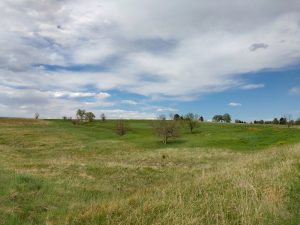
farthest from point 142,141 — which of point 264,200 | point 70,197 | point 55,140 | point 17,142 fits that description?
point 264,200

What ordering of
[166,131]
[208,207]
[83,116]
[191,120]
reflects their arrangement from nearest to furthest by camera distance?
[208,207] < [166,131] < [191,120] < [83,116]

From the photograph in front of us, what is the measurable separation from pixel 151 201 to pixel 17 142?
62993 mm

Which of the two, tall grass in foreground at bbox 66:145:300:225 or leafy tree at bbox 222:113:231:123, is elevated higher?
leafy tree at bbox 222:113:231:123

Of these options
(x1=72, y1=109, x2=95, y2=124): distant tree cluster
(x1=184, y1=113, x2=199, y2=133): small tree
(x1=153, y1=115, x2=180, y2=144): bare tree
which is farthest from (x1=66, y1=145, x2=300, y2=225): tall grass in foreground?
(x1=72, y1=109, x2=95, y2=124): distant tree cluster

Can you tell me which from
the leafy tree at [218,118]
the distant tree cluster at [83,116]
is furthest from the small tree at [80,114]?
the leafy tree at [218,118]

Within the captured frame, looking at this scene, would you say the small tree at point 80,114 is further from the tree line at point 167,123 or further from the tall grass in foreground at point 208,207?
the tall grass in foreground at point 208,207

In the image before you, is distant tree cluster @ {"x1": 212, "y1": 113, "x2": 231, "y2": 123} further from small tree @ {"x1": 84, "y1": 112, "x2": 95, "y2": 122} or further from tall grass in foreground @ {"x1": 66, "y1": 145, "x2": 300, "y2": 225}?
tall grass in foreground @ {"x1": 66, "y1": 145, "x2": 300, "y2": 225}

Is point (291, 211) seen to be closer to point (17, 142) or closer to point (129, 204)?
point (129, 204)

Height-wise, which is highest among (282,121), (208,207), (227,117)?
(227,117)

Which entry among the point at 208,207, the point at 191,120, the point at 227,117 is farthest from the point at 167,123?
the point at 227,117

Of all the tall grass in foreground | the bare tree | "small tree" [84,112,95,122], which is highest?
"small tree" [84,112,95,122]

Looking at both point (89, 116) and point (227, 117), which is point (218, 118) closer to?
point (227, 117)

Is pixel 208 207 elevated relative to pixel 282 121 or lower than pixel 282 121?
lower

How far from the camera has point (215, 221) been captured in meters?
7.62
